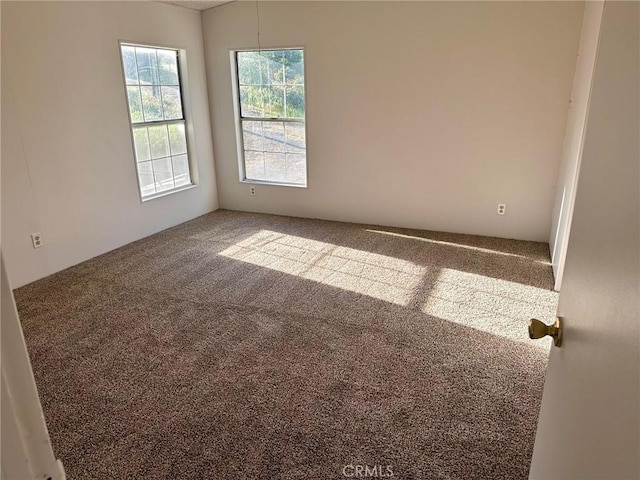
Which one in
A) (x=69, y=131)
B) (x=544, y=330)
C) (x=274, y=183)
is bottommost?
(x=274, y=183)

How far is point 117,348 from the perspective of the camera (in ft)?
8.52

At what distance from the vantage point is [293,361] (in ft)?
8.07

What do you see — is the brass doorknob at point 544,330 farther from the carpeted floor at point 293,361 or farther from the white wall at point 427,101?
the white wall at point 427,101

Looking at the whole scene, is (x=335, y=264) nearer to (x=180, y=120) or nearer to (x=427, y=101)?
(x=427, y=101)

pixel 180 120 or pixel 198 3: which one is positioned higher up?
pixel 198 3

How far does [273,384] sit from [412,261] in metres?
1.97

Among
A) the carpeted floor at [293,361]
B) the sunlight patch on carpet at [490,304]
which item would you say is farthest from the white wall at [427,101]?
the sunlight patch on carpet at [490,304]

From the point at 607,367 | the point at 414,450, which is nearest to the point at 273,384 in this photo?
the point at 414,450

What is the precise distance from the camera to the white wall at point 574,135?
2.88 m

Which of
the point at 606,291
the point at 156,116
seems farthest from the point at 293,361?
the point at 156,116

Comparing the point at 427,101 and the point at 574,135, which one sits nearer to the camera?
the point at 574,135

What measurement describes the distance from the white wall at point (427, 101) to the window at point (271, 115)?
135 mm

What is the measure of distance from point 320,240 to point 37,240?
2.42m

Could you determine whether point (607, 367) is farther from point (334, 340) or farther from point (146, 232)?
point (146, 232)
